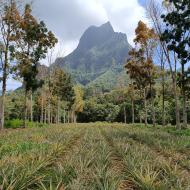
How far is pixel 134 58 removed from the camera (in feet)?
132

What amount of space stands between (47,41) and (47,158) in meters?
26.1

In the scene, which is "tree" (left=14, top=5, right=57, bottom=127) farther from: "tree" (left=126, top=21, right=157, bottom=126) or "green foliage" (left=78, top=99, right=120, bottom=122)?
"green foliage" (left=78, top=99, right=120, bottom=122)

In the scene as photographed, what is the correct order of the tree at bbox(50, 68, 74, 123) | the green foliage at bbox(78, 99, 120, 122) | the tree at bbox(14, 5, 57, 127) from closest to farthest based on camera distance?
the tree at bbox(14, 5, 57, 127)
the tree at bbox(50, 68, 74, 123)
the green foliage at bbox(78, 99, 120, 122)

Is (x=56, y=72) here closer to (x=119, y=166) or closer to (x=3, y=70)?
(x=3, y=70)

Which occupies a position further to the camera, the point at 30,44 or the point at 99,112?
the point at 99,112

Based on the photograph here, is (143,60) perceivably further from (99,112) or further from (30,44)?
(99,112)

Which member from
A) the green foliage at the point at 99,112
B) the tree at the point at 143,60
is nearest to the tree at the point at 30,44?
the tree at the point at 143,60

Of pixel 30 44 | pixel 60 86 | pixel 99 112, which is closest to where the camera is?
pixel 30 44

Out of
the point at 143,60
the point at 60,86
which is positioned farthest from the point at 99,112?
the point at 143,60

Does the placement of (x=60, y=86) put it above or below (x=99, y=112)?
above

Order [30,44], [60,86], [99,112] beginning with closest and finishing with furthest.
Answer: [30,44] → [60,86] → [99,112]

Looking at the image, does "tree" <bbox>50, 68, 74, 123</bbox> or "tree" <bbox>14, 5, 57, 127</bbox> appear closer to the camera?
"tree" <bbox>14, 5, 57, 127</bbox>

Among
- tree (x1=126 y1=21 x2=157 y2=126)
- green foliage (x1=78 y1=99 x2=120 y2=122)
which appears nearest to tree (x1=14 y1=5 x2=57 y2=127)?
tree (x1=126 y1=21 x2=157 y2=126)

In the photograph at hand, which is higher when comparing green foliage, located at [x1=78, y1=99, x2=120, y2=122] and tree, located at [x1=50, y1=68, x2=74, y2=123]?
tree, located at [x1=50, y1=68, x2=74, y2=123]
